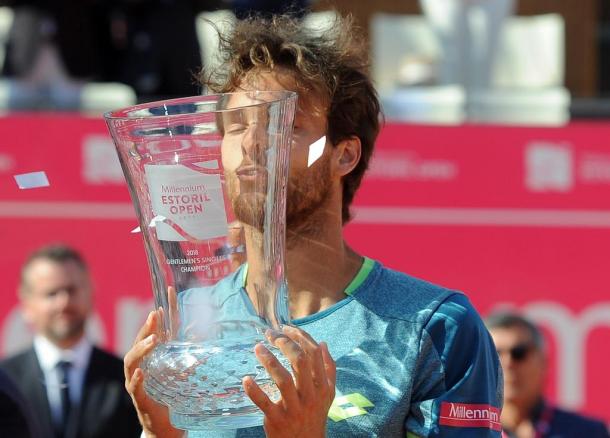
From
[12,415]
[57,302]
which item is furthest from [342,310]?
[57,302]

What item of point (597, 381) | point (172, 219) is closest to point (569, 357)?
point (597, 381)

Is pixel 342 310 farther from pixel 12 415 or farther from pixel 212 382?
pixel 12 415

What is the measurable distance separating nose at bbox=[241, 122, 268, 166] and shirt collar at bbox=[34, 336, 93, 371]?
2934 millimetres

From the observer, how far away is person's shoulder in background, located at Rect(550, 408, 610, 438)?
173 inches

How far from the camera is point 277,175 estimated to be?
1.83m

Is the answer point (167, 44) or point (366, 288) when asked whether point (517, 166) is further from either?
point (366, 288)

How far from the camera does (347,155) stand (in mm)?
2094

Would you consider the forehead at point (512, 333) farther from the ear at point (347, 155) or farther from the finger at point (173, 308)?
the finger at point (173, 308)

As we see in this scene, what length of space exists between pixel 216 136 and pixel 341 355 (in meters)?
0.43

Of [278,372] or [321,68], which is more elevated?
[321,68]

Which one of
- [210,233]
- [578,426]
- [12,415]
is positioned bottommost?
[578,426]

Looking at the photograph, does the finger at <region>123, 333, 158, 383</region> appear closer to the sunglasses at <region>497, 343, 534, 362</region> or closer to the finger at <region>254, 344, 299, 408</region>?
the finger at <region>254, 344, 299, 408</region>

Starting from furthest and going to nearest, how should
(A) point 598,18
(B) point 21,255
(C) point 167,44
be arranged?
(A) point 598,18, (C) point 167,44, (B) point 21,255

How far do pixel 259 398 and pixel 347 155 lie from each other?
1.83 ft
